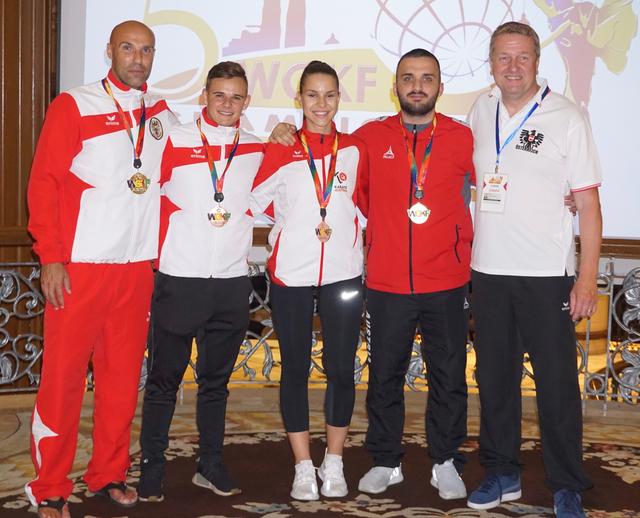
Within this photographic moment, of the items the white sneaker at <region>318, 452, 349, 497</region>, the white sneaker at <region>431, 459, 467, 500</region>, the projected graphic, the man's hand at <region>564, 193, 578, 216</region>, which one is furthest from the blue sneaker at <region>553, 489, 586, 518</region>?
the projected graphic

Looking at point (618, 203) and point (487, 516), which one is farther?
point (618, 203)

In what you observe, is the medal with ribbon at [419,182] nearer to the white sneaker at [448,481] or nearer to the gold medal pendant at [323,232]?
the gold medal pendant at [323,232]

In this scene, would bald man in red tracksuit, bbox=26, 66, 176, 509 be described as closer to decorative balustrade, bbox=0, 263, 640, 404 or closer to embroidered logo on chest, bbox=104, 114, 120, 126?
embroidered logo on chest, bbox=104, 114, 120, 126

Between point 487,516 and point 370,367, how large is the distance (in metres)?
0.72

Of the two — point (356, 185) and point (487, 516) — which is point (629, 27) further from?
point (487, 516)

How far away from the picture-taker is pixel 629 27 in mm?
5406

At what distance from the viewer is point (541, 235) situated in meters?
3.06

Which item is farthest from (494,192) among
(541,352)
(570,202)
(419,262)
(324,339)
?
(324,339)

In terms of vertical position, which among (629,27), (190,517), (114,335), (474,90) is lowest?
(190,517)

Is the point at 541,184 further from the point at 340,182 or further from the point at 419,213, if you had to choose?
the point at 340,182

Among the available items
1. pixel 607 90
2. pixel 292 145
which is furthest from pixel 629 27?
pixel 292 145

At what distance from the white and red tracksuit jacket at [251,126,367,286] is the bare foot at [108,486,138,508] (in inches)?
37.9

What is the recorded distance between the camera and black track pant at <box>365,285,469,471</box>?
3262 mm

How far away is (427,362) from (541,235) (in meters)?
0.70
